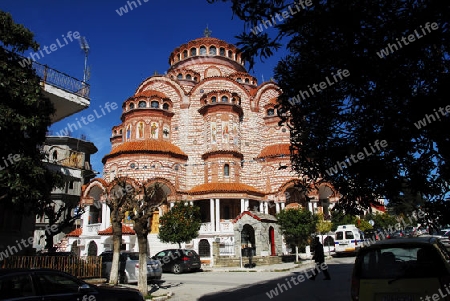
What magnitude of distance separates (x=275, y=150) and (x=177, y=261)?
1802 cm

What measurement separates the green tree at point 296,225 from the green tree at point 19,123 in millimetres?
16257

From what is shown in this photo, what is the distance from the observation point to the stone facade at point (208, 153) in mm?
31141

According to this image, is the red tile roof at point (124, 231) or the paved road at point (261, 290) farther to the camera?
the red tile roof at point (124, 231)

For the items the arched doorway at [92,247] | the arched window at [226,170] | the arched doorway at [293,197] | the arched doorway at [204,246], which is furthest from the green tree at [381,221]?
the arched doorway at [92,247]

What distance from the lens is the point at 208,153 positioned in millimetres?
33531

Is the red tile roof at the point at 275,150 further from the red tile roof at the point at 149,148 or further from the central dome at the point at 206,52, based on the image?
the central dome at the point at 206,52

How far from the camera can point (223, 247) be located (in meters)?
24.7

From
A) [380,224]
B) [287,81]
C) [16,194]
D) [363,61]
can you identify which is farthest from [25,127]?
[380,224]

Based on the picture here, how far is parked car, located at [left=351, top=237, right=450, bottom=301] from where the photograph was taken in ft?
16.4

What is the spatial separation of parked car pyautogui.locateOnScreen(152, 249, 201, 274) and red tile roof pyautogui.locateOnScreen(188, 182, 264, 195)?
1052 centimetres

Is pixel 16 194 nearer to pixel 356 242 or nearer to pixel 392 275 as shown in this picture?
pixel 392 275

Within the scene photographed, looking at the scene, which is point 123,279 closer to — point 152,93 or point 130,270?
point 130,270

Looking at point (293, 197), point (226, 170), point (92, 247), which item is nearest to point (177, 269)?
point (92, 247)

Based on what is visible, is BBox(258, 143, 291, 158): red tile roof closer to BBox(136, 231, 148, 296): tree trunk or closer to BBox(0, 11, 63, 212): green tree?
BBox(136, 231, 148, 296): tree trunk
